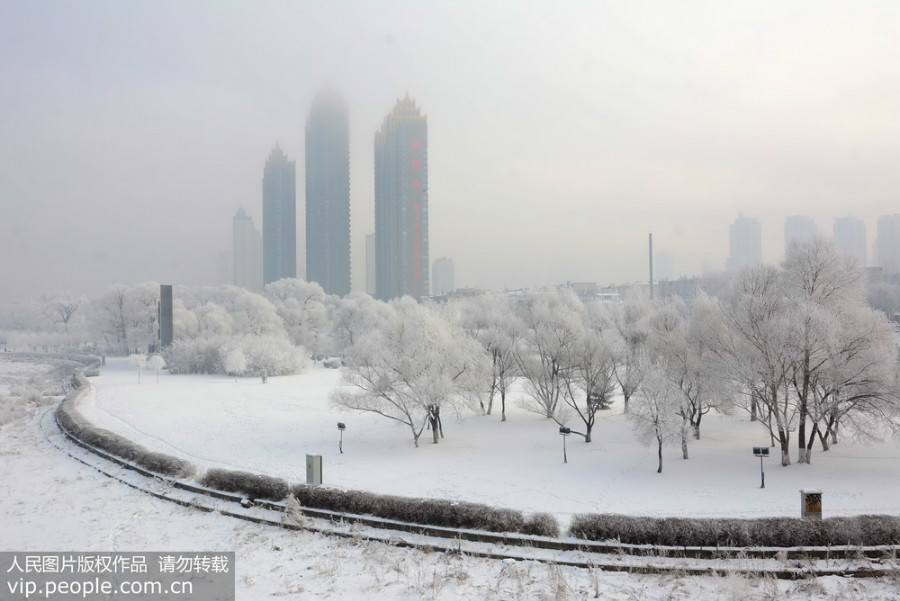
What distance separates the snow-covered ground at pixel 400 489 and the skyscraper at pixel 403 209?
118 meters

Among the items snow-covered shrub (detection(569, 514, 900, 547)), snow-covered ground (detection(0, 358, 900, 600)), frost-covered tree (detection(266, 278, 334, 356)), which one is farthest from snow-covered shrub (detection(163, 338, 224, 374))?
snow-covered shrub (detection(569, 514, 900, 547))

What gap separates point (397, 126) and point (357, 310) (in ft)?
336

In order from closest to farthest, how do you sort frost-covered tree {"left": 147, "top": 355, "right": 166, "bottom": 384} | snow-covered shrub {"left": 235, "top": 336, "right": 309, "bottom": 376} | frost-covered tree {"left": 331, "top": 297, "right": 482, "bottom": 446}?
frost-covered tree {"left": 331, "top": 297, "right": 482, "bottom": 446} < snow-covered shrub {"left": 235, "top": 336, "right": 309, "bottom": 376} < frost-covered tree {"left": 147, "top": 355, "right": 166, "bottom": 384}

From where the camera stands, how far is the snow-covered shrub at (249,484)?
1605 centimetres

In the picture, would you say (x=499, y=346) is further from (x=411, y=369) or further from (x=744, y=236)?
(x=744, y=236)

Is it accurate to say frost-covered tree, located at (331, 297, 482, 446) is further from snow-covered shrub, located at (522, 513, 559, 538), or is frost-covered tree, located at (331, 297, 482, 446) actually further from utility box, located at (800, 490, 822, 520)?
utility box, located at (800, 490, 822, 520)

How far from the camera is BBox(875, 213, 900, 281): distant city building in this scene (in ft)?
338

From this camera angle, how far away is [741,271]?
80.2 feet

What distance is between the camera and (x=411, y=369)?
2556 centimetres

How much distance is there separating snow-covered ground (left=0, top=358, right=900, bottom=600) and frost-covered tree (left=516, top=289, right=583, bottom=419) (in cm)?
169

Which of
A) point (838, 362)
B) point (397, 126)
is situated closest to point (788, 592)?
point (838, 362)

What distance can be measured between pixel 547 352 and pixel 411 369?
8840mm

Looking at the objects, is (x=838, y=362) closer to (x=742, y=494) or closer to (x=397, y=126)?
(x=742, y=494)

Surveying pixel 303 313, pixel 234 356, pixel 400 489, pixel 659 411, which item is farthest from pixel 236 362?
pixel 659 411
